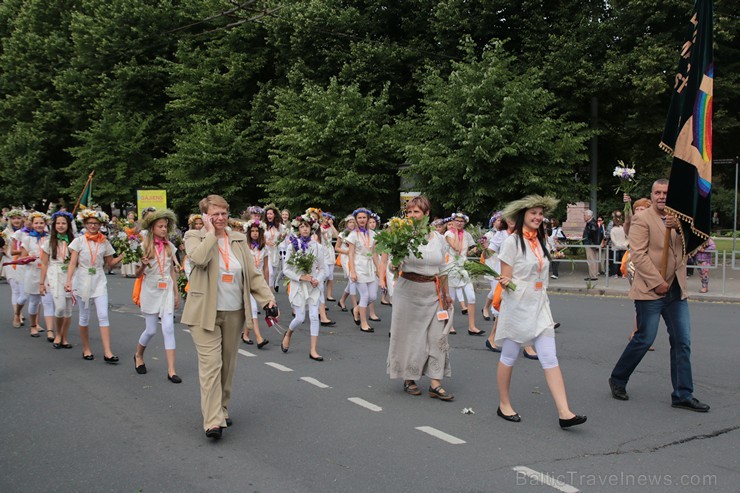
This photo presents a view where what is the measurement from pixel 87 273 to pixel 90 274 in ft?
0.14

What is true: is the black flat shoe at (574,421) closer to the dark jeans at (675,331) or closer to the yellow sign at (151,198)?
the dark jeans at (675,331)

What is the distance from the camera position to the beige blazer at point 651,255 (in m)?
6.80

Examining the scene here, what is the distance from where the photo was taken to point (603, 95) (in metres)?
25.1

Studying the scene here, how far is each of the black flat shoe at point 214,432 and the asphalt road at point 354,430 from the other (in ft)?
0.28

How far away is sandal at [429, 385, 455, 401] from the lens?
726cm

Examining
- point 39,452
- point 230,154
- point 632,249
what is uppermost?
point 230,154

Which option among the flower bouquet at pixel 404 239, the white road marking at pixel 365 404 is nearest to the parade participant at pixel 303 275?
the white road marking at pixel 365 404

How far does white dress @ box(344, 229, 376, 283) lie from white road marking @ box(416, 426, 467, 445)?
6.00 m

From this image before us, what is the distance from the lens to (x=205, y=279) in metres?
6.21

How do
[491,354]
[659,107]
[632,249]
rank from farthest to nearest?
[659,107] < [491,354] < [632,249]

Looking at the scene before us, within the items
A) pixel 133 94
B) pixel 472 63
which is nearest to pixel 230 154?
pixel 133 94

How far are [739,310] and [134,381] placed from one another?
445 inches

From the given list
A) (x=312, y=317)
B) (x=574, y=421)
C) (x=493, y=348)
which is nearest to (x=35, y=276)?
(x=312, y=317)

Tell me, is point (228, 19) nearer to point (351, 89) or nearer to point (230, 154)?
point (230, 154)
